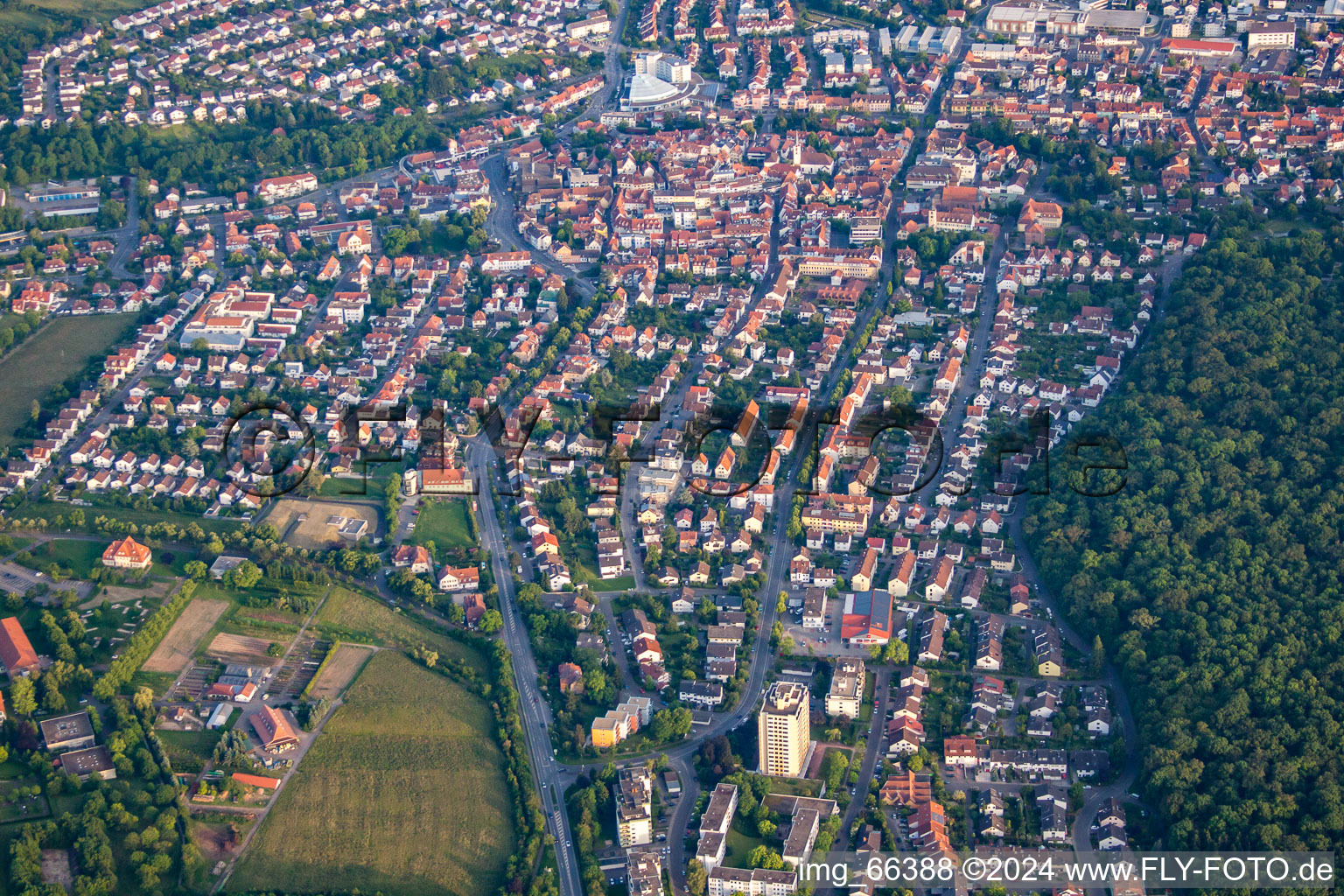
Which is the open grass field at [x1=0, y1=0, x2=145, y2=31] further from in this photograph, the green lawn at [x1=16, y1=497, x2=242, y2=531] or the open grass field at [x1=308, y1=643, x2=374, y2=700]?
the open grass field at [x1=308, y1=643, x2=374, y2=700]

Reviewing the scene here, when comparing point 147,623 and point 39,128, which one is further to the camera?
point 39,128

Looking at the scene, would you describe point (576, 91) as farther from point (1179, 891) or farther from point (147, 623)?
point (1179, 891)

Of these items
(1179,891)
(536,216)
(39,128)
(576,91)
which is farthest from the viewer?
(576,91)

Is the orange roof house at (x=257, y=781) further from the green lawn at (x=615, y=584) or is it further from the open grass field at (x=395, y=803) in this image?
the green lawn at (x=615, y=584)

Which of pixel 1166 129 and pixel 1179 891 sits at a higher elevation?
pixel 1166 129

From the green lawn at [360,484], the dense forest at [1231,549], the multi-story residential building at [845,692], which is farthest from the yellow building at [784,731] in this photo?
the green lawn at [360,484]

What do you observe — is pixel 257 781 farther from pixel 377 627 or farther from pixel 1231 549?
pixel 1231 549

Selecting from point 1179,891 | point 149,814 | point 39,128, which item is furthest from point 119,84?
point 1179,891

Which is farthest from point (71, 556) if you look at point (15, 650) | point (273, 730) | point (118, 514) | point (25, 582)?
point (273, 730)
